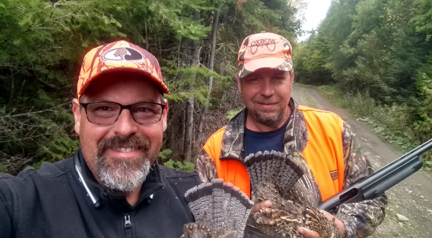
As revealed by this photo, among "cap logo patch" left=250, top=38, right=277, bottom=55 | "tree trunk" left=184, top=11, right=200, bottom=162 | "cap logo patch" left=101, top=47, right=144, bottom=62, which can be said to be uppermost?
"cap logo patch" left=250, top=38, right=277, bottom=55

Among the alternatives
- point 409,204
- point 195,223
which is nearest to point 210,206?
point 195,223

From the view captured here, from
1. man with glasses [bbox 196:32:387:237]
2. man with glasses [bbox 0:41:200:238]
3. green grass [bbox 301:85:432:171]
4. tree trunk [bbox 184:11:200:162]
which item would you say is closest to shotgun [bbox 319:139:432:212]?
man with glasses [bbox 196:32:387:237]

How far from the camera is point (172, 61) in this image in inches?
267

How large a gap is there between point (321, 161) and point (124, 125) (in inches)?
76.2

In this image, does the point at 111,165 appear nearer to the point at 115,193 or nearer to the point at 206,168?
the point at 115,193

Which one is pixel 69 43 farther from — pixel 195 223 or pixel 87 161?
pixel 195 223

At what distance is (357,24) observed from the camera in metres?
28.4

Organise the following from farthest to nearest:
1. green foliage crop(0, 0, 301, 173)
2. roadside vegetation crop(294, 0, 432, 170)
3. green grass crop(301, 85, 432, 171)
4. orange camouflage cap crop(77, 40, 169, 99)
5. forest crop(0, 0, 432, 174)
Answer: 1. roadside vegetation crop(294, 0, 432, 170)
2. green grass crop(301, 85, 432, 171)
3. forest crop(0, 0, 432, 174)
4. green foliage crop(0, 0, 301, 173)
5. orange camouflage cap crop(77, 40, 169, 99)

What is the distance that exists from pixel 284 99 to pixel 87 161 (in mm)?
1908

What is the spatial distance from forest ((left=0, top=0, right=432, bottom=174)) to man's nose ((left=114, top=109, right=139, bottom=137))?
1.72 m

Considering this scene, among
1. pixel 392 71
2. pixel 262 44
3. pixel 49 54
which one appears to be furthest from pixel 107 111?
pixel 392 71

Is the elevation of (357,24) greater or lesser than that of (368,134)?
greater

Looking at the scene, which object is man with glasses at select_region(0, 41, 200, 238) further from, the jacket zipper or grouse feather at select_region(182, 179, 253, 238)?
grouse feather at select_region(182, 179, 253, 238)

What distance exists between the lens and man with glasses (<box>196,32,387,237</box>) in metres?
2.88
